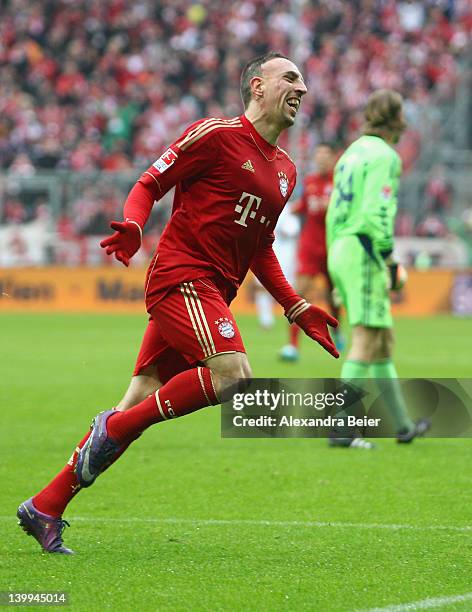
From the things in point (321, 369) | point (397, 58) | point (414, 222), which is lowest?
point (321, 369)

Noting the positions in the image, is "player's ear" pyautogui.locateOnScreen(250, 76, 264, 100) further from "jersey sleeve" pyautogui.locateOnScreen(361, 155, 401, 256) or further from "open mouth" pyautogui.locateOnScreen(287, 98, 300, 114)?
"jersey sleeve" pyautogui.locateOnScreen(361, 155, 401, 256)

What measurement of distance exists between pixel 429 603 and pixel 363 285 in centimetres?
438

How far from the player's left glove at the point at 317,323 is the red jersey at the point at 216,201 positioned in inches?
13.2

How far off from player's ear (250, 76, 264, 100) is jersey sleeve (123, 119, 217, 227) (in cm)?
31

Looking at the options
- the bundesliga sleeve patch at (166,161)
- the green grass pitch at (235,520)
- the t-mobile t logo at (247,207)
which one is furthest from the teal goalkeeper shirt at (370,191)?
the bundesliga sleeve patch at (166,161)

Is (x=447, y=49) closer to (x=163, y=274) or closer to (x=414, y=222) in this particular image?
(x=414, y=222)

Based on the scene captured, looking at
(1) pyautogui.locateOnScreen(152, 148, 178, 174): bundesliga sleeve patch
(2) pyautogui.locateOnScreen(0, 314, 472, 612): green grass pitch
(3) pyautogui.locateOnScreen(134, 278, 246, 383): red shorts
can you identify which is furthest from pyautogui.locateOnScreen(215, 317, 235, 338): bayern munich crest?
(2) pyautogui.locateOnScreen(0, 314, 472, 612): green grass pitch

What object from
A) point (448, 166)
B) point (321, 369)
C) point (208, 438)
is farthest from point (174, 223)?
point (448, 166)

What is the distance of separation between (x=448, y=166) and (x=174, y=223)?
69.0ft

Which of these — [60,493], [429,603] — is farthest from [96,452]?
[429,603]

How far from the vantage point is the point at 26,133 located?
27750mm

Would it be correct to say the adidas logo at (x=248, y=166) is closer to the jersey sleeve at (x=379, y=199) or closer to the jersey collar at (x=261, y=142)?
the jersey collar at (x=261, y=142)

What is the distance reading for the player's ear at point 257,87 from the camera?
580 centimetres

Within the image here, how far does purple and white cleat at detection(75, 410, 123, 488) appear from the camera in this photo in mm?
5324
